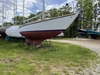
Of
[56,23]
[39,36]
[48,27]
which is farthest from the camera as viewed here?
[39,36]

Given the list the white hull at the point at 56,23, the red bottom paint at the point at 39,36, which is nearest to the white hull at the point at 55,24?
the white hull at the point at 56,23

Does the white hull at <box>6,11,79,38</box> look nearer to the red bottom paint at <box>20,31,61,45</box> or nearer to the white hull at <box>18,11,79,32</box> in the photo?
the white hull at <box>18,11,79,32</box>

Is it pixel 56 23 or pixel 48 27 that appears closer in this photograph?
pixel 56 23

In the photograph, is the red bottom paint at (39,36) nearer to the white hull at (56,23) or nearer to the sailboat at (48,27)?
the sailboat at (48,27)

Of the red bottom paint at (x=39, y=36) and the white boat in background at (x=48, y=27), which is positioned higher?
the white boat in background at (x=48, y=27)

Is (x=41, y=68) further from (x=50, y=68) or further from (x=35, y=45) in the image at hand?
(x=35, y=45)

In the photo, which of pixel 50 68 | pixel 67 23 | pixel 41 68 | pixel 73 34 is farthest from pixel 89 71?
pixel 73 34

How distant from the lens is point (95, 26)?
67.3ft

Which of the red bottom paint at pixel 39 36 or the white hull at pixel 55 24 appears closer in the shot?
the white hull at pixel 55 24

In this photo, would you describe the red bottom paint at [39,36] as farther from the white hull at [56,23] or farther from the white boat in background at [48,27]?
the white hull at [56,23]

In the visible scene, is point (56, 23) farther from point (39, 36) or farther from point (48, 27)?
point (39, 36)

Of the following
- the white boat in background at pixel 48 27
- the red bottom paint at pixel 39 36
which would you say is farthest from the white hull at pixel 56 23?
the red bottom paint at pixel 39 36

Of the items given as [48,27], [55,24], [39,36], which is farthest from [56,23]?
[39,36]

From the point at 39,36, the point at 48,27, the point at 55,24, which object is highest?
the point at 55,24
